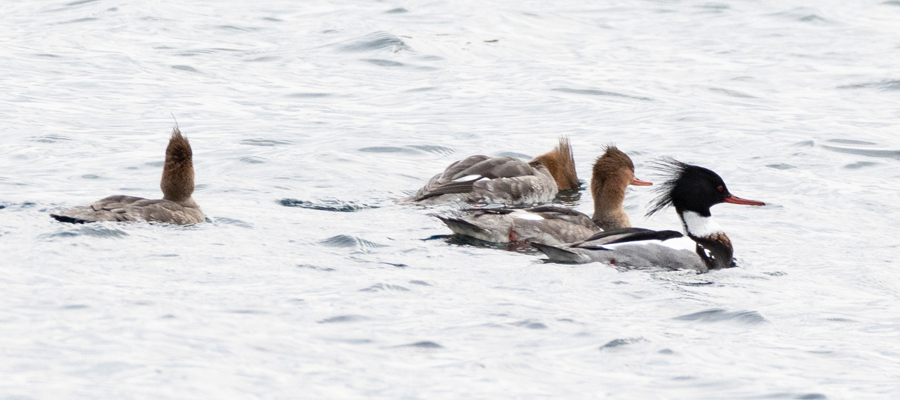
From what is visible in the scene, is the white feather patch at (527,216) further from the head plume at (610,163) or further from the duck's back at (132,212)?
the duck's back at (132,212)

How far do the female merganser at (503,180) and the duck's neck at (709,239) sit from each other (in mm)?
2491

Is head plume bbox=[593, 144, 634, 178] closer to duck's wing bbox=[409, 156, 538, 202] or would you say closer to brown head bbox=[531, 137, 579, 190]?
duck's wing bbox=[409, 156, 538, 202]

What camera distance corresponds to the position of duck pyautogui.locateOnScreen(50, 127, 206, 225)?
8812 mm

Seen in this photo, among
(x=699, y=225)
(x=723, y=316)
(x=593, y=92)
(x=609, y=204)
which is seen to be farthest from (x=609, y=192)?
(x=593, y=92)

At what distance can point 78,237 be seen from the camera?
8.45 metres

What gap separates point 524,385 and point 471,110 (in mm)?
10234

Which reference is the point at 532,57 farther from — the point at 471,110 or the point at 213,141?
the point at 213,141

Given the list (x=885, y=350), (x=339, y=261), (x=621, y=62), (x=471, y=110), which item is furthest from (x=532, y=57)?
(x=885, y=350)

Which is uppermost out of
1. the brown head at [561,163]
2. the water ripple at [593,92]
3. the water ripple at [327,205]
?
the water ripple at [327,205]

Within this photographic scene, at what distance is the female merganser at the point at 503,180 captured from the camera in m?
11.4

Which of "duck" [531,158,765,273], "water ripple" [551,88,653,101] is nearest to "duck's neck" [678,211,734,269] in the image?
"duck" [531,158,765,273]

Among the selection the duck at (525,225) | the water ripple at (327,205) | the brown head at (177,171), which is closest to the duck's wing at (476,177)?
the water ripple at (327,205)

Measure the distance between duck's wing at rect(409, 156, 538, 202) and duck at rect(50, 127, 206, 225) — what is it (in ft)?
7.94

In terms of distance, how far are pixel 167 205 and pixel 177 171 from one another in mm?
400
